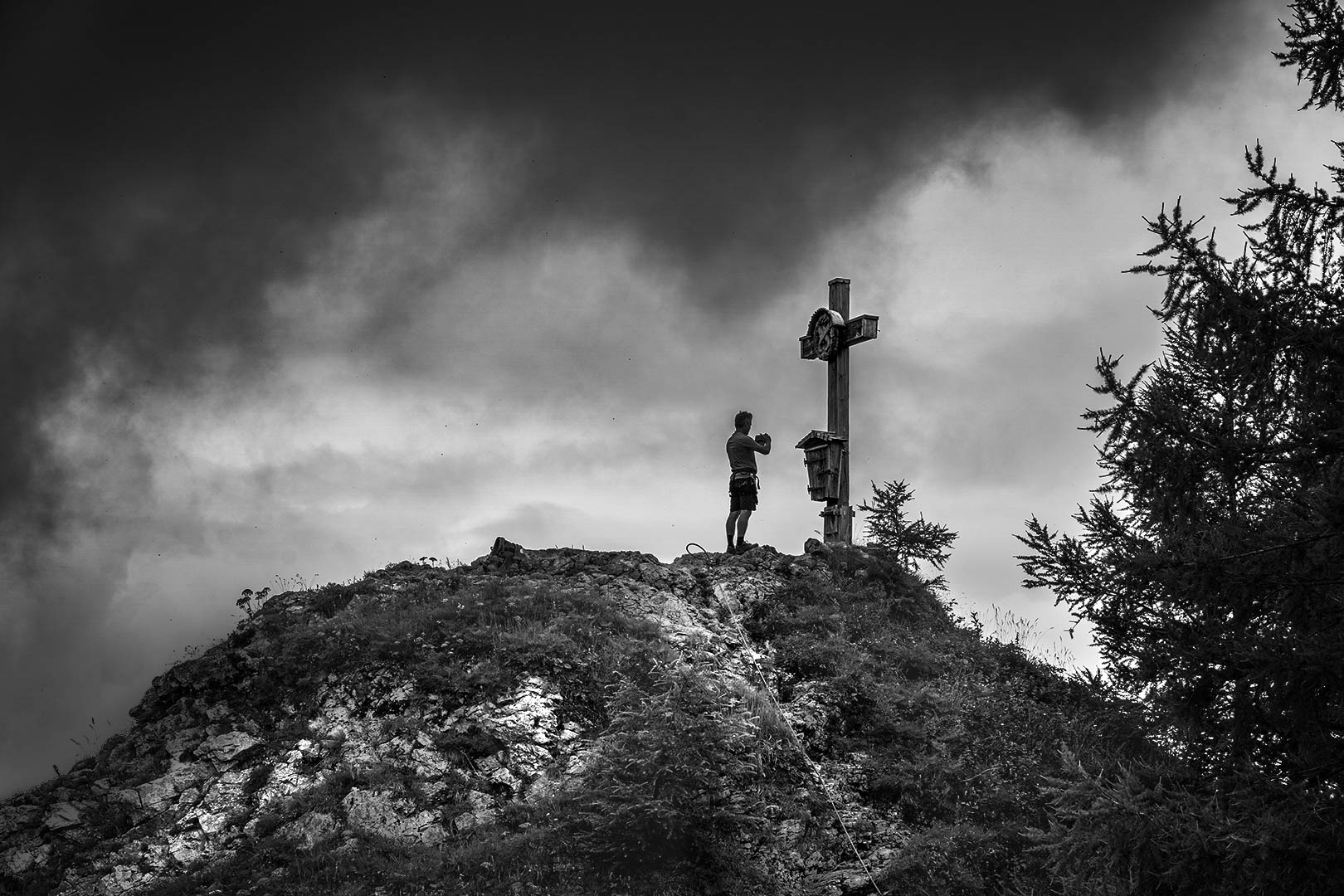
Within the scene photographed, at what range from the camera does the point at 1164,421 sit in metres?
6.60

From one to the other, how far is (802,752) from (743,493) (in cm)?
702

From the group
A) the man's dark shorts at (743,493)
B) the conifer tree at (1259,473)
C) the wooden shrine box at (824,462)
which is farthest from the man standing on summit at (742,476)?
the conifer tree at (1259,473)

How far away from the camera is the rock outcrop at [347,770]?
10344mm

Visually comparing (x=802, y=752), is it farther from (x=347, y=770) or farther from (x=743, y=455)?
(x=743, y=455)

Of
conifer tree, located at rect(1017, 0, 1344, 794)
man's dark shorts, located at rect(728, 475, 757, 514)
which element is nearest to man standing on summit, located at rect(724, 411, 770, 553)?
man's dark shorts, located at rect(728, 475, 757, 514)

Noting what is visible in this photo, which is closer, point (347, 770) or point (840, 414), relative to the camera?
point (347, 770)

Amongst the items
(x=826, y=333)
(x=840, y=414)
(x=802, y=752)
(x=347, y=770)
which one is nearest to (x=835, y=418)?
(x=840, y=414)

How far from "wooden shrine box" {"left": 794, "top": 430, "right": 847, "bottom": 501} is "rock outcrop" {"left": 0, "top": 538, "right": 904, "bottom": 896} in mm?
4786

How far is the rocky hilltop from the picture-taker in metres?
9.58

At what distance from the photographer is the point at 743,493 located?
58.8ft

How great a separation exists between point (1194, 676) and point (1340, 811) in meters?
1.54

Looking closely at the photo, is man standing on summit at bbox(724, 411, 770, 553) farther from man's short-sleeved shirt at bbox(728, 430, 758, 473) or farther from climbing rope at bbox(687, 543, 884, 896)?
climbing rope at bbox(687, 543, 884, 896)

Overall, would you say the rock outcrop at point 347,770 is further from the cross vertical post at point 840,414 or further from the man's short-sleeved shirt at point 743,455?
the cross vertical post at point 840,414

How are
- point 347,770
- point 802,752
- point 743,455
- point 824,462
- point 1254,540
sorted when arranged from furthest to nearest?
point 824,462 → point 743,455 → point 802,752 → point 347,770 → point 1254,540
